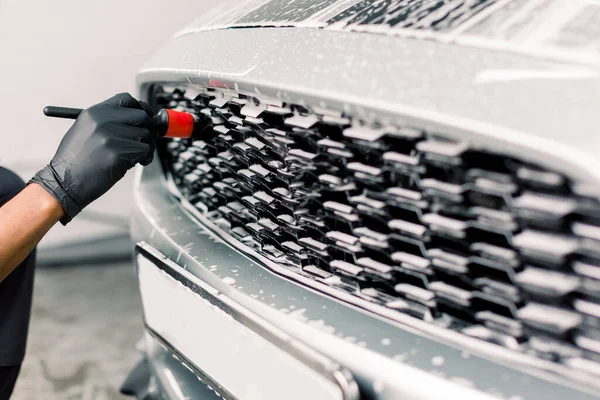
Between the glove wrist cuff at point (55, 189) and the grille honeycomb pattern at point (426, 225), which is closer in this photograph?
the grille honeycomb pattern at point (426, 225)

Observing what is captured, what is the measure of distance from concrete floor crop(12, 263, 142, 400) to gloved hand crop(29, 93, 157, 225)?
97 centimetres

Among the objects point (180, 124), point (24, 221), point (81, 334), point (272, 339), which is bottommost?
point (81, 334)

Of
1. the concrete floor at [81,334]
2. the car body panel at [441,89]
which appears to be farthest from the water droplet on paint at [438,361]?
the concrete floor at [81,334]

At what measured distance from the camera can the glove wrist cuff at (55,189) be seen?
3.22ft

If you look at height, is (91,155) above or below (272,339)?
above

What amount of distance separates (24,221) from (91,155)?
0.55 ft

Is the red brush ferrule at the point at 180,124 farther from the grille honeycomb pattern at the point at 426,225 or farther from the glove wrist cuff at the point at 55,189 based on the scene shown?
the glove wrist cuff at the point at 55,189

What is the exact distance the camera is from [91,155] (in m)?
0.99

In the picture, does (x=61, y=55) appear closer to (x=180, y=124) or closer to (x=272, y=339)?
(x=180, y=124)

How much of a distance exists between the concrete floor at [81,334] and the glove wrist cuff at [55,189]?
0.95 m

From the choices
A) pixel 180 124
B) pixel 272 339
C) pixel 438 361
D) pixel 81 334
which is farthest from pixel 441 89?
pixel 81 334

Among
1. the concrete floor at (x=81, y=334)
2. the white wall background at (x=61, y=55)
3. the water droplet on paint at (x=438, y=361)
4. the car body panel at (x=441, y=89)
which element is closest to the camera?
the car body panel at (x=441, y=89)

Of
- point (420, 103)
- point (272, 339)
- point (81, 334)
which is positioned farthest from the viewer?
point (81, 334)

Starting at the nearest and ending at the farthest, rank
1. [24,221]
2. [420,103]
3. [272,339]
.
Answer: [420,103]
[272,339]
[24,221]
